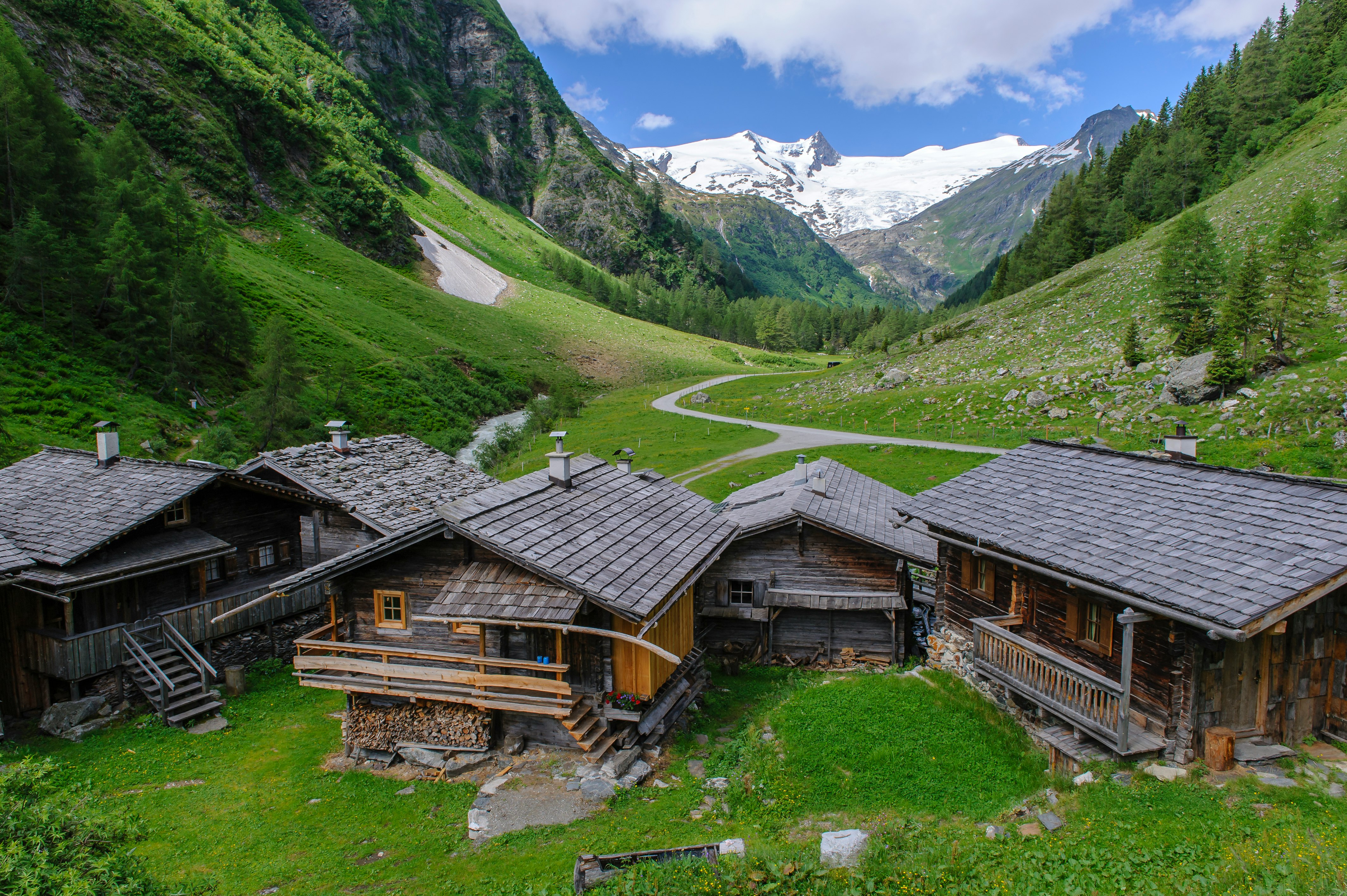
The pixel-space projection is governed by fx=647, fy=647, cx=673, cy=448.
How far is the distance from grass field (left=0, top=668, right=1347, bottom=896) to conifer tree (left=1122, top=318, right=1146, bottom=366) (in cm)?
3751

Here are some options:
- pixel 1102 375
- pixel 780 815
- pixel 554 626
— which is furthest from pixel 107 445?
pixel 1102 375

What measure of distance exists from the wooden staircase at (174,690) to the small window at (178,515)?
4.40 metres

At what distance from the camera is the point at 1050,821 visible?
34.6ft

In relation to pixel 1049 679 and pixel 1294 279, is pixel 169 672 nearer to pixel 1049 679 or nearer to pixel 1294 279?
pixel 1049 679

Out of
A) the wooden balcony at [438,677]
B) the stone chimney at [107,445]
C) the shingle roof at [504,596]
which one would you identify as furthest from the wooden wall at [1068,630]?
the stone chimney at [107,445]

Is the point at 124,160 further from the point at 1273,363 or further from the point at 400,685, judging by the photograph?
the point at 1273,363

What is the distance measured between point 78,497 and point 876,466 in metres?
37.1

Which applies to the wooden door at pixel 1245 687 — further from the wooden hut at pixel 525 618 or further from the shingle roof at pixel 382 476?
the shingle roof at pixel 382 476

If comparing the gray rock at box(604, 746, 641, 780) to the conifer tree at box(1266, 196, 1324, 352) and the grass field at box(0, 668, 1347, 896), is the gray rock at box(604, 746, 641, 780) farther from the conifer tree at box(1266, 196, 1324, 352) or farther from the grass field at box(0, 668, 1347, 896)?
the conifer tree at box(1266, 196, 1324, 352)

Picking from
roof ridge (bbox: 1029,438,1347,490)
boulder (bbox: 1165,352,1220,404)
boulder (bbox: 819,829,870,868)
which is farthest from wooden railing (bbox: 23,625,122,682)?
boulder (bbox: 1165,352,1220,404)

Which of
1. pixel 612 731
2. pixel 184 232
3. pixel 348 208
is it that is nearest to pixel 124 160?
pixel 184 232

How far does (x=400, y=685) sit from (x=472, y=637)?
1965 millimetres

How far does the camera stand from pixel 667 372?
108m

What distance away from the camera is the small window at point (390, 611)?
16797 mm
